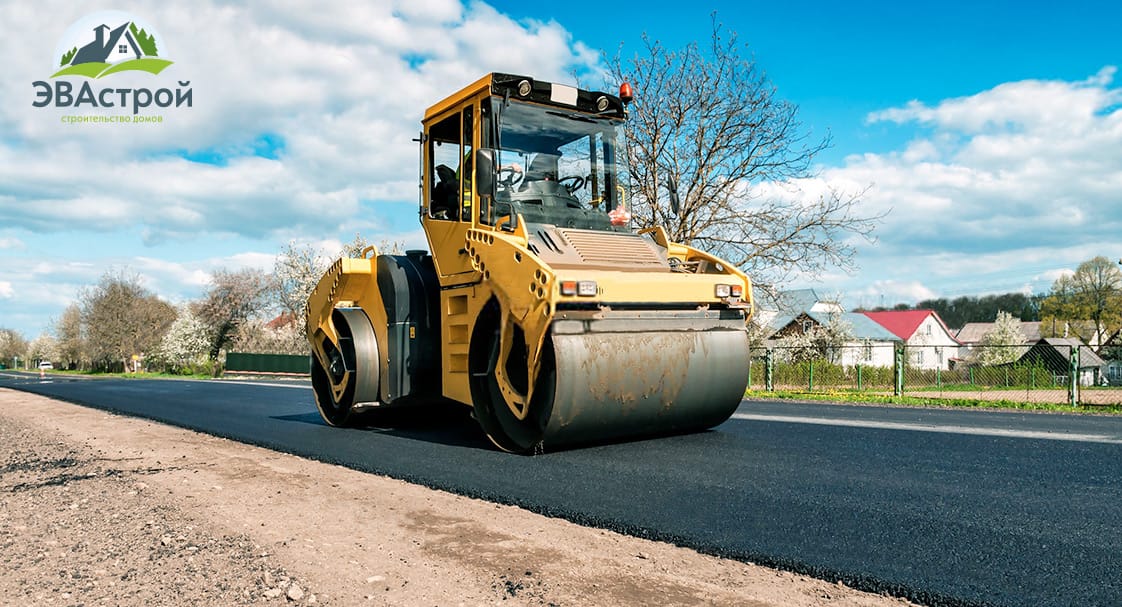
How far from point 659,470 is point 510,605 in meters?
2.57

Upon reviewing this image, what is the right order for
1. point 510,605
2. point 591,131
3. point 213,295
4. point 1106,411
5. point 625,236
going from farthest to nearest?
point 213,295
point 1106,411
point 591,131
point 625,236
point 510,605

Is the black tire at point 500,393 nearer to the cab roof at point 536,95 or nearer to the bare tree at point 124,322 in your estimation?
the cab roof at point 536,95

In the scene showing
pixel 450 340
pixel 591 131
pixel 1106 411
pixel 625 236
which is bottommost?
pixel 1106 411

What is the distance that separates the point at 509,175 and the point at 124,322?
6238cm

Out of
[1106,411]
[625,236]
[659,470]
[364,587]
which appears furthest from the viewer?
[1106,411]

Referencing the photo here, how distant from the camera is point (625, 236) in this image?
690 centimetres

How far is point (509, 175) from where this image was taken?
7.09m

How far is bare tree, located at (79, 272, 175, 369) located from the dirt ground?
60.9 meters

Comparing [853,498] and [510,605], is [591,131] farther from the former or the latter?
[510,605]

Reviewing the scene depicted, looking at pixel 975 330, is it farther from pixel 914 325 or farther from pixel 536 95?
pixel 536 95

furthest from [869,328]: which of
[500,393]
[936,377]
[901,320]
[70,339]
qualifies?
[70,339]

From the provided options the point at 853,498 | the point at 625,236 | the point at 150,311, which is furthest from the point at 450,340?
the point at 150,311

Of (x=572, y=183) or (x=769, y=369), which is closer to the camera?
(x=572, y=183)

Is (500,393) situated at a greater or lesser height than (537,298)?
lesser
